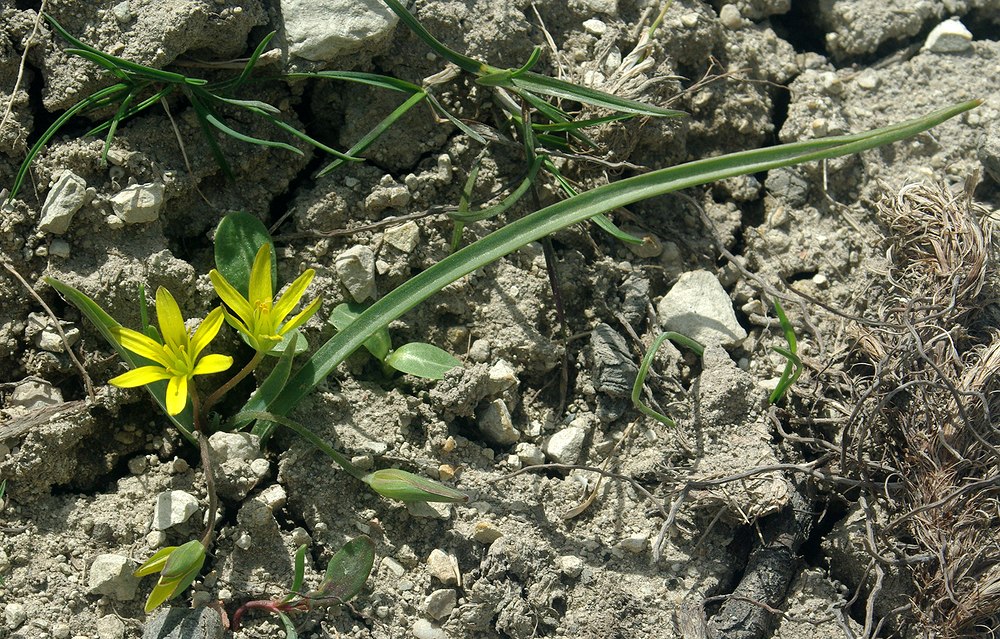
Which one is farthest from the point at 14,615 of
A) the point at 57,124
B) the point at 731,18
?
the point at 731,18

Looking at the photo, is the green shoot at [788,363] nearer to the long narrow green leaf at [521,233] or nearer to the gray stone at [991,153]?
the long narrow green leaf at [521,233]

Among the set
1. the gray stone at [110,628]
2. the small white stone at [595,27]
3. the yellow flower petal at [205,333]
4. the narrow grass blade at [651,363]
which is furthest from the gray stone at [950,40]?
the gray stone at [110,628]

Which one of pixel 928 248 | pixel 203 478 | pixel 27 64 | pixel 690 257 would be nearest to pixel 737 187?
pixel 690 257

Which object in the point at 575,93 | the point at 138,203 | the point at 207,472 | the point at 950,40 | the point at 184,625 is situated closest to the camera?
the point at 184,625

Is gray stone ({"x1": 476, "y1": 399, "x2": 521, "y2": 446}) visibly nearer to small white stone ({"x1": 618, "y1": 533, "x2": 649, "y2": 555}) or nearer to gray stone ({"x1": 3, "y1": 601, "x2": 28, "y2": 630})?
small white stone ({"x1": 618, "y1": 533, "x2": 649, "y2": 555})

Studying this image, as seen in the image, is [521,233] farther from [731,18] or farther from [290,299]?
[731,18]

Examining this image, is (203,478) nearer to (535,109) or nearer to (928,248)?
(535,109)
